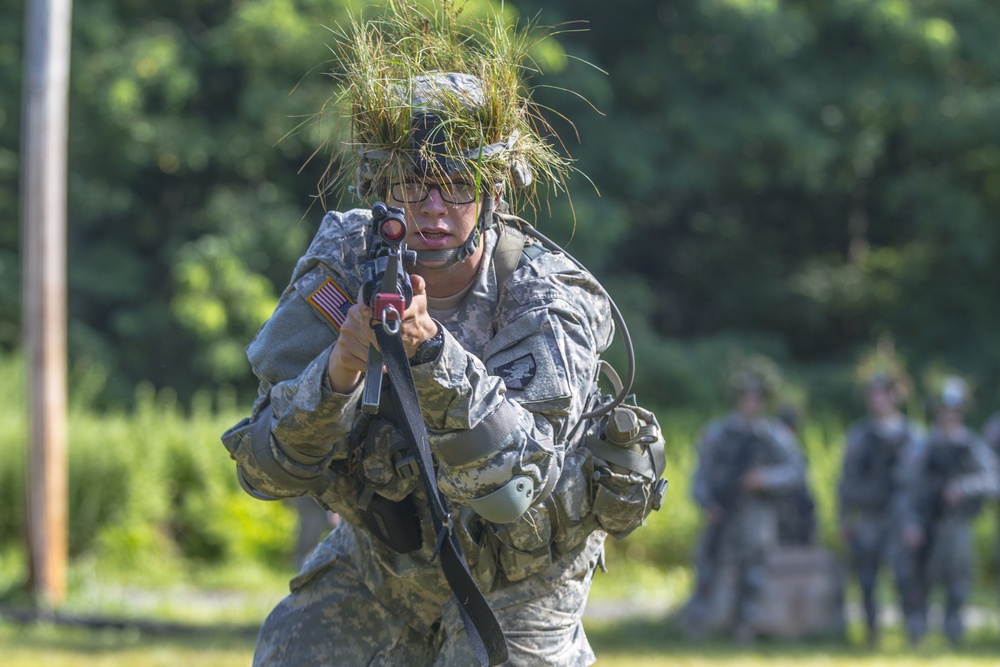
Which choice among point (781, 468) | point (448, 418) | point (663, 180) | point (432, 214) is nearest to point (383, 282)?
point (448, 418)

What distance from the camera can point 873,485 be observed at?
1203 cm

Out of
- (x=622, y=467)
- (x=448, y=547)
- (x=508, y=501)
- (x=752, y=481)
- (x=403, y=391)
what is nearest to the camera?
(x=403, y=391)

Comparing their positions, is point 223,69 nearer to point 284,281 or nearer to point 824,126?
point 284,281

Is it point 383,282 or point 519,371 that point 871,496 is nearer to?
point 519,371

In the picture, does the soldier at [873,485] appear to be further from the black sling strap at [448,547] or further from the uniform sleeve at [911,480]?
the black sling strap at [448,547]

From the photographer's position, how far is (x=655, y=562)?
15.7 meters

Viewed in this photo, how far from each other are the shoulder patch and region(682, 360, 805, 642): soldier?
26.6ft

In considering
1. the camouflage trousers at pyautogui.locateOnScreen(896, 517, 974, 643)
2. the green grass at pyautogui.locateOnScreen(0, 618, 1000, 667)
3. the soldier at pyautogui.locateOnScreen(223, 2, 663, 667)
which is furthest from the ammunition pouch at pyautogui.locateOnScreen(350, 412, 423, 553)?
the camouflage trousers at pyautogui.locateOnScreen(896, 517, 974, 643)

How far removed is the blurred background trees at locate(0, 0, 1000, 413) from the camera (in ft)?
59.2

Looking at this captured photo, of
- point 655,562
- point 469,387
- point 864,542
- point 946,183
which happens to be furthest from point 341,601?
point 946,183

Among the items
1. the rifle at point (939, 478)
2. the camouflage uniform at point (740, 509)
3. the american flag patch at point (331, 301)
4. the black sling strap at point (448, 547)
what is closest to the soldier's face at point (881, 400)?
the rifle at point (939, 478)

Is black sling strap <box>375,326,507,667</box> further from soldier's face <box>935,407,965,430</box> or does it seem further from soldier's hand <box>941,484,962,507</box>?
soldier's face <box>935,407,965,430</box>

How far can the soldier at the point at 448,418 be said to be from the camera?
134 inches

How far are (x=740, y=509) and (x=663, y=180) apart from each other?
10.2 metres
